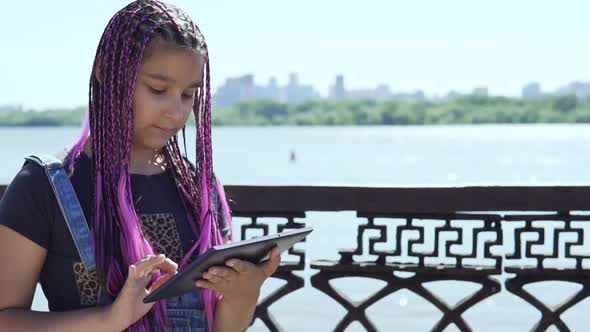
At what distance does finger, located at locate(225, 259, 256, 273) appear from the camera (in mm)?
1651

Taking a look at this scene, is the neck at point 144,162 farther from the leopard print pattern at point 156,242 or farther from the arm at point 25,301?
the arm at point 25,301

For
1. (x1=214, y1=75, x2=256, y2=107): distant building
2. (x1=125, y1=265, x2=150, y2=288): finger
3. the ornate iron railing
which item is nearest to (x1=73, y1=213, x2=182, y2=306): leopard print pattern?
(x1=125, y1=265, x2=150, y2=288): finger

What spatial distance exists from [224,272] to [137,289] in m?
0.14

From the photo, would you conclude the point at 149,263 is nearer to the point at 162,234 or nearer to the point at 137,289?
the point at 137,289

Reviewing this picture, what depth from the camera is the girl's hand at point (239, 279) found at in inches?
65.0

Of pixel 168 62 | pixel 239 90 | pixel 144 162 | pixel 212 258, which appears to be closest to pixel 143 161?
pixel 144 162

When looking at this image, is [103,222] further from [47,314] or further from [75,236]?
[47,314]

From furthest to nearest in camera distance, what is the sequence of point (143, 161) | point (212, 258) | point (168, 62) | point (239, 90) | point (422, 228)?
point (239, 90), point (422, 228), point (143, 161), point (168, 62), point (212, 258)

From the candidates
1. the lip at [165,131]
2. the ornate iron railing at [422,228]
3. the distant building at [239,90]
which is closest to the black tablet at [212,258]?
the lip at [165,131]

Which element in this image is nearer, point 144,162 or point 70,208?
point 70,208

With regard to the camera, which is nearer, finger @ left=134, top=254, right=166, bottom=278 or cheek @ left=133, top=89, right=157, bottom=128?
finger @ left=134, top=254, right=166, bottom=278

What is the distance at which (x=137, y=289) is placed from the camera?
162 centimetres

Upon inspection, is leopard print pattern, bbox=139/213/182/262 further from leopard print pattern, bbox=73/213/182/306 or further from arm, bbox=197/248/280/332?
arm, bbox=197/248/280/332

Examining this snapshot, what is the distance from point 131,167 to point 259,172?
34.2 m
